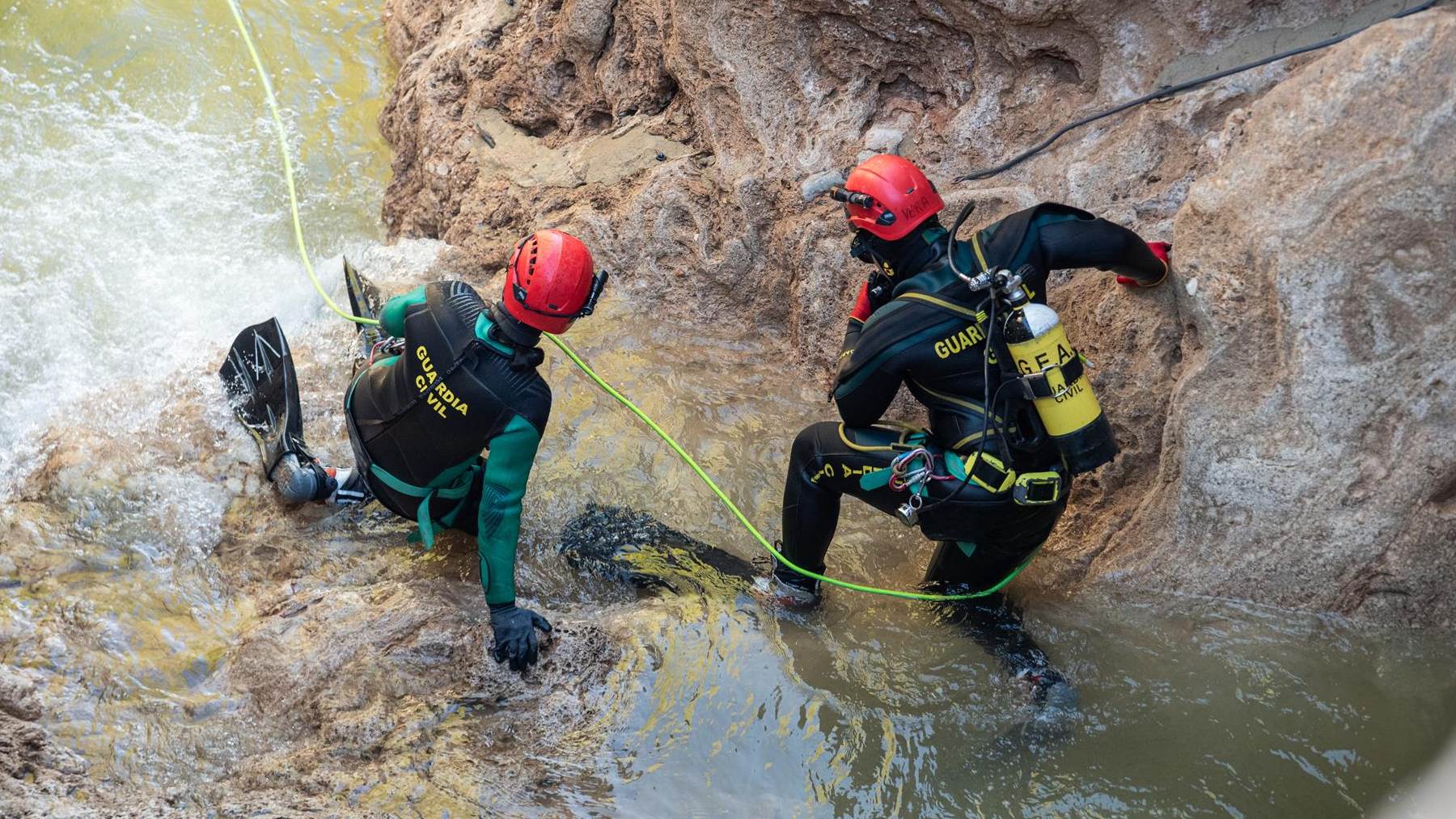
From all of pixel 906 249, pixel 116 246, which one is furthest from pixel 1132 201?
pixel 116 246

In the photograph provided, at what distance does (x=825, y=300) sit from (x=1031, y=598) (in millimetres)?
1812

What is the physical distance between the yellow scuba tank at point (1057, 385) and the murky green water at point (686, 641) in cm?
78

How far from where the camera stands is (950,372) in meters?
3.55

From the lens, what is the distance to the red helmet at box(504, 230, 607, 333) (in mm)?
3424

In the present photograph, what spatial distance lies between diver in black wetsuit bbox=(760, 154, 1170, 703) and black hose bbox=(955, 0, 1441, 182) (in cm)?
87

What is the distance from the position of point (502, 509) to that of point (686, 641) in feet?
2.60

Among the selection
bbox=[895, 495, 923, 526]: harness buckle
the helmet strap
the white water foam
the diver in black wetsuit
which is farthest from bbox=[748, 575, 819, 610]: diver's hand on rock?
the white water foam

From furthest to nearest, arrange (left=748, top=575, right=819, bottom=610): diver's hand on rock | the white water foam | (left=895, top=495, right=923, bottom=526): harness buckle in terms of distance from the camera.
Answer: the white water foam < (left=748, top=575, right=819, bottom=610): diver's hand on rock < (left=895, top=495, right=923, bottom=526): harness buckle

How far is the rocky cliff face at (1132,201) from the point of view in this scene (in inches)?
126

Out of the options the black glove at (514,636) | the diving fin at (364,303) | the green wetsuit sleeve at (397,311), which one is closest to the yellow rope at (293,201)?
the diving fin at (364,303)

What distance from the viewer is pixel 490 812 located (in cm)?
291

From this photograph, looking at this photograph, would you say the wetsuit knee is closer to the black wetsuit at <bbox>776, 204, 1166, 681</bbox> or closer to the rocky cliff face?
the black wetsuit at <bbox>776, 204, 1166, 681</bbox>

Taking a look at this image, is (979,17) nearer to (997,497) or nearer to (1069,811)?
(997,497)

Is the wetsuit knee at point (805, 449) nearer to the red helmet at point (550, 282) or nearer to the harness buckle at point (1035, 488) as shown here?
the harness buckle at point (1035, 488)
